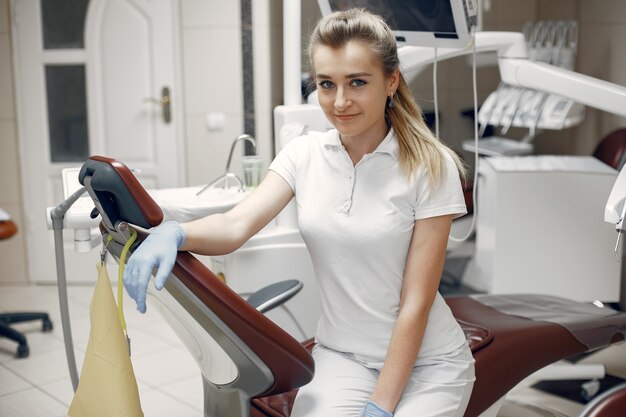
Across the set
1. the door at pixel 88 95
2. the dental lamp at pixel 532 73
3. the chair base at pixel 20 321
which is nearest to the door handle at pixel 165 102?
the door at pixel 88 95

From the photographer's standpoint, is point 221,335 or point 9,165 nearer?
point 221,335

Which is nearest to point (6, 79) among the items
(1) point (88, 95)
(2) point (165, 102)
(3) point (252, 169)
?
(1) point (88, 95)

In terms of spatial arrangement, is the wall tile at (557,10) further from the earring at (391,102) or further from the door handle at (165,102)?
the earring at (391,102)

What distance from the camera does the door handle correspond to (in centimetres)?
417

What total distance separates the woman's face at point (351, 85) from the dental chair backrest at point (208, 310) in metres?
0.47

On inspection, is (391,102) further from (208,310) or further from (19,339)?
(19,339)

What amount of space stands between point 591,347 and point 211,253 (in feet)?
3.55

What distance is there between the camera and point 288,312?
255 cm

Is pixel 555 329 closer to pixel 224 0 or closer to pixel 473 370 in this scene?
pixel 473 370

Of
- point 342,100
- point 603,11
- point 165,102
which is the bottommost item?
point 165,102

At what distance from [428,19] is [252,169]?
0.82 m

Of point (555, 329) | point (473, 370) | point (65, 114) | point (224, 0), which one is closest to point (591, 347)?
point (555, 329)

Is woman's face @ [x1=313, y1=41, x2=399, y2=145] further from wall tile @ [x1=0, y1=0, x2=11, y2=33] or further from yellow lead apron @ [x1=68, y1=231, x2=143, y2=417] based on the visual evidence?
wall tile @ [x1=0, y1=0, x2=11, y2=33]

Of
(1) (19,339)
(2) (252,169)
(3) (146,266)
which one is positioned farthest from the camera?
(1) (19,339)
